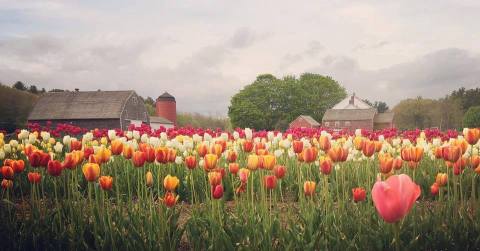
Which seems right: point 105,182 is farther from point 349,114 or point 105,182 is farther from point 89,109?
point 349,114

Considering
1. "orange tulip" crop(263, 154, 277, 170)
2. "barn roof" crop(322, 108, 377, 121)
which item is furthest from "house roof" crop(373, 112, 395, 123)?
"orange tulip" crop(263, 154, 277, 170)

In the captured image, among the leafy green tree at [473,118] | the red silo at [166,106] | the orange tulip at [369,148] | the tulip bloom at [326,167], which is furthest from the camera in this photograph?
the red silo at [166,106]

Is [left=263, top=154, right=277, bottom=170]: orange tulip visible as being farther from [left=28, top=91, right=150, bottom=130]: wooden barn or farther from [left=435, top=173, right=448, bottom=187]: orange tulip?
[left=28, top=91, right=150, bottom=130]: wooden barn

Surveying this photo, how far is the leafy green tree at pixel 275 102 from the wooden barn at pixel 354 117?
13.7 ft

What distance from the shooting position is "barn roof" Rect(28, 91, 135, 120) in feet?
159

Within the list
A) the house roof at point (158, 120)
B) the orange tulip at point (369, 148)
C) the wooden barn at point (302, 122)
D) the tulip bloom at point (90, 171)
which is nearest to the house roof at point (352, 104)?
the wooden barn at point (302, 122)

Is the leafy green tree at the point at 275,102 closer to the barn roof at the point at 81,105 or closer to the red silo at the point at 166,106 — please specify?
the red silo at the point at 166,106

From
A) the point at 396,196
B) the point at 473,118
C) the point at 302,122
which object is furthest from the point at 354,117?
the point at 396,196

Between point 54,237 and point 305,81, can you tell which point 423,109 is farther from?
point 54,237

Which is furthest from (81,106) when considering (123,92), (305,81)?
(305,81)

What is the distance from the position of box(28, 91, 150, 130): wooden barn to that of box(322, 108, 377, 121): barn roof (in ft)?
102

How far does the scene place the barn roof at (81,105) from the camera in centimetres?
4838

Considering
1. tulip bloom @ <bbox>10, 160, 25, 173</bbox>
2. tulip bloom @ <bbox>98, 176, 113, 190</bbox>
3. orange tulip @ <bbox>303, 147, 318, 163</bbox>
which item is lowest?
tulip bloom @ <bbox>98, 176, 113, 190</bbox>

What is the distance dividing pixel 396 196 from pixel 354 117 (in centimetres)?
6753
